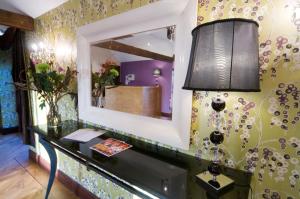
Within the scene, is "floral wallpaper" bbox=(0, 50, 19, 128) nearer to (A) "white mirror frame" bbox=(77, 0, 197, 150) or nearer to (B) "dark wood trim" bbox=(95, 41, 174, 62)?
(A) "white mirror frame" bbox=(77, 0, 197, 150)

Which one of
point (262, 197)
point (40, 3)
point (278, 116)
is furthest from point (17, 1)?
point (262, 197)

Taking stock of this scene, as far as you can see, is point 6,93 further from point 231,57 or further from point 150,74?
point 231,57

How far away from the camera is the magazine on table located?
108cm

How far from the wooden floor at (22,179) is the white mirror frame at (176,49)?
1099 millimetres

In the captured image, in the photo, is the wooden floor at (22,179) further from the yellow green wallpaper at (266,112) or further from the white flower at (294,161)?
the white flower at (294,161)

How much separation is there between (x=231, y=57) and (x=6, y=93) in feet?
15.1

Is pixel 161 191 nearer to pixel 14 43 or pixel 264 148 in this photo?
pixel 264 148

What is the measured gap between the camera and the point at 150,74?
121 cm

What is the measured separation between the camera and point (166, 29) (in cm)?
108

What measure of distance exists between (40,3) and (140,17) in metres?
1.50

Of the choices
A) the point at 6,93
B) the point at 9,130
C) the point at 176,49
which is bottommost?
the point at 9,130

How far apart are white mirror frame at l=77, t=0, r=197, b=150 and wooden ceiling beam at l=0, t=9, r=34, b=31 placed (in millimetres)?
1240

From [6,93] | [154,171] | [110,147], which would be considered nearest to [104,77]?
[110,147]

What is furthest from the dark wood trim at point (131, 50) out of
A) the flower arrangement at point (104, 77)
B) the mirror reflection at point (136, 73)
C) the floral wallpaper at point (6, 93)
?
the floral wallpaper at point (6, 93)
